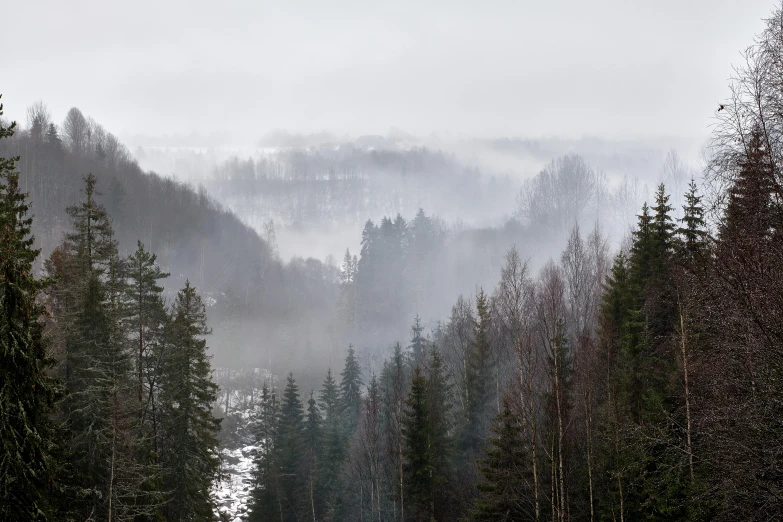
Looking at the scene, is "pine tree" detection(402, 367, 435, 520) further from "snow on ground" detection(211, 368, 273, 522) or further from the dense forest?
"snow on ground" detection(211, 368, 273, 522)

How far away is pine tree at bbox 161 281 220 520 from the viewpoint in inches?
951

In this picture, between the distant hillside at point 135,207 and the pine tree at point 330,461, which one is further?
the distant hillside at point 135,207

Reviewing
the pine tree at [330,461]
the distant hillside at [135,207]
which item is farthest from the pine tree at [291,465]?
the distant hillside at [135,207]

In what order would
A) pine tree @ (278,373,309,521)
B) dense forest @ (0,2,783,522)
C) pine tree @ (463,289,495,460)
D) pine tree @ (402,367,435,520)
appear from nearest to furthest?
dense forest @ (0,2,783,522)
pine tree @ (402,367,435,520)
pine tree @ (463,289,495,460)
pine tree @ (278,373,309,521)

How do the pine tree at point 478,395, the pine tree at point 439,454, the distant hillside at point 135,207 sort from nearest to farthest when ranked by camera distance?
the pine tree at point 439,454
the pine tree at point 478,395
the distant hillside at point 135,207

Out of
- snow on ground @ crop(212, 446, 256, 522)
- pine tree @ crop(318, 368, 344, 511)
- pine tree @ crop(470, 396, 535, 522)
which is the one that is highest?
pine tree @ crop(470, 396, 535, 522)

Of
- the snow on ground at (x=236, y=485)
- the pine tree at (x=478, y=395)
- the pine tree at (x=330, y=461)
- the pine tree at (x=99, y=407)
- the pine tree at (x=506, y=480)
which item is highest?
the pine tree at (x=99, y=407)

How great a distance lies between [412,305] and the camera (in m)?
108

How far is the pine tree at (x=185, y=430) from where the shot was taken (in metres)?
24.2

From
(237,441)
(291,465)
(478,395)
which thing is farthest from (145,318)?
(237,441)

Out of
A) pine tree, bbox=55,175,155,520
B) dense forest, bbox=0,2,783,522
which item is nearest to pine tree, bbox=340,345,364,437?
dense forest, bbox=0,2,783,522

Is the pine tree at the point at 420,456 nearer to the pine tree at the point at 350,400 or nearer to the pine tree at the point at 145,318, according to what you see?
the pine tree at the point at 145,318

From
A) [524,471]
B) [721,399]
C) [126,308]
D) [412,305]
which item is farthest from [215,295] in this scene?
[721,399]

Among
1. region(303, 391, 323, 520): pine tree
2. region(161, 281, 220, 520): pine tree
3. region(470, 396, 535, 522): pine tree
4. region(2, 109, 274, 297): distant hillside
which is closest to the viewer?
region(470, 396, 535, 522): pine tree
